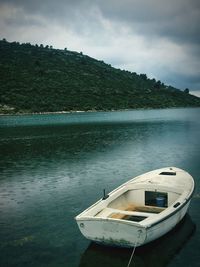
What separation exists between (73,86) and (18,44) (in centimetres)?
7937

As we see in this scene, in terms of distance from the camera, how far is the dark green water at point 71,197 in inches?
468

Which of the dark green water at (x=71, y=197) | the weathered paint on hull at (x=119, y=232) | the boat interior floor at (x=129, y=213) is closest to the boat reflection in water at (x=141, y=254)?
the dark green water at (x=71, y=197)

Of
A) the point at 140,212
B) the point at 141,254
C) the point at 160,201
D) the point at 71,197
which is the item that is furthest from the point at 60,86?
the point at 141,254

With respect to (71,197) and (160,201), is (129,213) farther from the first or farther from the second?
(71,197)

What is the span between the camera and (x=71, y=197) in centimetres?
1955

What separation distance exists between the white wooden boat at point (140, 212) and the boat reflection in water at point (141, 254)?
21.8 inches

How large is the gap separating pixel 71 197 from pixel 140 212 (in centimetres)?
714

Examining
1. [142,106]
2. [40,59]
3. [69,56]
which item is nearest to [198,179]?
[142,106]

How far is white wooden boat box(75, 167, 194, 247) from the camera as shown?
1112cm

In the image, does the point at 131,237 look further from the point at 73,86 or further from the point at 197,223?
the point at 73,86

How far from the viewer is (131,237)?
11.1 m

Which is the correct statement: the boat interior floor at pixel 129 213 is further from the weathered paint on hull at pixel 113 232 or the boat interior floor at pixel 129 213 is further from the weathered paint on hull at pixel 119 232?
the weathered paint on hull at pixel 113 232

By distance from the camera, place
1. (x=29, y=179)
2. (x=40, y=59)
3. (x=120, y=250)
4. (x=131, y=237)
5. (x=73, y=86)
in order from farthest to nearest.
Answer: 1. (x=40, y=59)
2. (x=73, y=86)
3. (x=29, y=179)
4. (x=120, y=250)
5. (x=131, y=237)

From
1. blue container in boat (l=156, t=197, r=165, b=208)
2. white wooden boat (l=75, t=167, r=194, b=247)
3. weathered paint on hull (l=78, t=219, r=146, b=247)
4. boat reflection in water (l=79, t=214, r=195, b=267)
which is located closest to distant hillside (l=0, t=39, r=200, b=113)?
white wooden boat (l=75, t=167, r=194, b=247)
